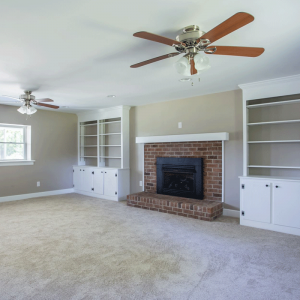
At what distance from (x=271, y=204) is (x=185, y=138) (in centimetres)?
193

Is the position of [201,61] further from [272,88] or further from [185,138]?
[185,138]

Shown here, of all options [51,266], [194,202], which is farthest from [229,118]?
[51,266]

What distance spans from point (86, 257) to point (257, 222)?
2.55m

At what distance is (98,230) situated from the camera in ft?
12.0

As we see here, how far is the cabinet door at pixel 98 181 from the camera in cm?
610

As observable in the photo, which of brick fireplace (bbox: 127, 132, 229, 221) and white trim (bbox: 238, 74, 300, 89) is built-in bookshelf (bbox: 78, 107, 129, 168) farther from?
white trim (bbox: 238, 74, 300, 89)

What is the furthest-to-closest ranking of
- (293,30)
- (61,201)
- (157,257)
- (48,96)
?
1. (61,201)
2. (48,96)
3. (157,257)
4. (293,30)

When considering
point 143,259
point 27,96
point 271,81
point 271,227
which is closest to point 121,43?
point 143,259

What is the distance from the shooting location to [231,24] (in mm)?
1696

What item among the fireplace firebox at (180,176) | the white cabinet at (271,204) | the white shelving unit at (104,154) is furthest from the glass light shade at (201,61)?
the white shelving unit at (104,154)

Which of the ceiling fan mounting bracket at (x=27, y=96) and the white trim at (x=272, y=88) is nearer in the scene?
the white trim at (x=272, y=88)

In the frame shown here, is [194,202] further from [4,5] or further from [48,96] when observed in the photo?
[4,5]

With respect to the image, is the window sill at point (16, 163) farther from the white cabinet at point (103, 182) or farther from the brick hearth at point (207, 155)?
the brick hearth at point (207, 155)

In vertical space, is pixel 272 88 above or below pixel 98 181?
above
